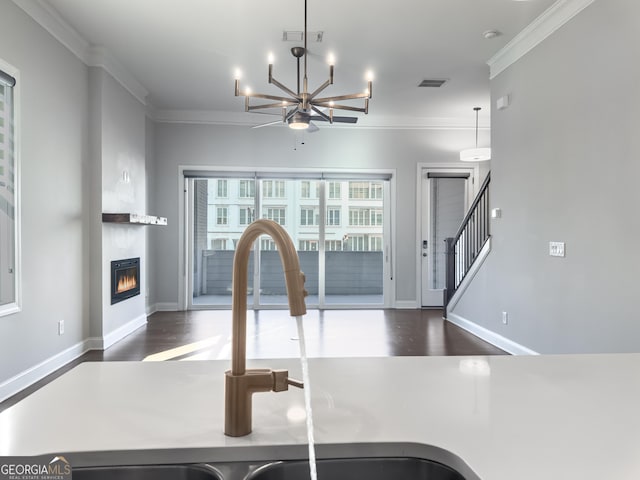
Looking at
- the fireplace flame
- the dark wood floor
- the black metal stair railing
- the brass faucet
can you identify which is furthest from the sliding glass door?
the brass faucet

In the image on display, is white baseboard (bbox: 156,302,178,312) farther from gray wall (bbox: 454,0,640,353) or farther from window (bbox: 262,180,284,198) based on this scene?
gray wall (bbox: 454,0,640,353)

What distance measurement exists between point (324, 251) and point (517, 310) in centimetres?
360

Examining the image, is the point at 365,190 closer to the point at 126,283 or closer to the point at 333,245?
the point at 333,245

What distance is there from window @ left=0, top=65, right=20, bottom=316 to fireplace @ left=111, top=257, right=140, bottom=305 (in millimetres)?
1547

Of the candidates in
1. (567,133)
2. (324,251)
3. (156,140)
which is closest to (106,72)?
(156,140)

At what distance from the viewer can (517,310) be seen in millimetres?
4391

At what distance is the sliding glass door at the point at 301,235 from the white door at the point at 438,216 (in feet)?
2.18

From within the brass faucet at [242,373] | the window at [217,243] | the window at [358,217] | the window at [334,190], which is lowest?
the brass faucet at [242,373]

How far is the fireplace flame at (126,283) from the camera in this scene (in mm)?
5109

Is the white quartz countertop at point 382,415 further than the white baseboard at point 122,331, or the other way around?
the white baseboard at point 122,331

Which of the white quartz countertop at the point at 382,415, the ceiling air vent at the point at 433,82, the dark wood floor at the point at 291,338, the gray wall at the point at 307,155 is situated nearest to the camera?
the white quartz countertop at the point at 382,415

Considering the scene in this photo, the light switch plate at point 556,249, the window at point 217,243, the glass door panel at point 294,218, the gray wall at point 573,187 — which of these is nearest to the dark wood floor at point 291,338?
the glass door panel at point 294,218

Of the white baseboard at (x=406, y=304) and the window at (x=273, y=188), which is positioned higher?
the window at (x=273, y=188)

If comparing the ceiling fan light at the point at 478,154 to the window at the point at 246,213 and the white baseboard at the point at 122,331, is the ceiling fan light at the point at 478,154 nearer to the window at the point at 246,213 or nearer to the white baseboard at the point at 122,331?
the window at the point at 246,213
